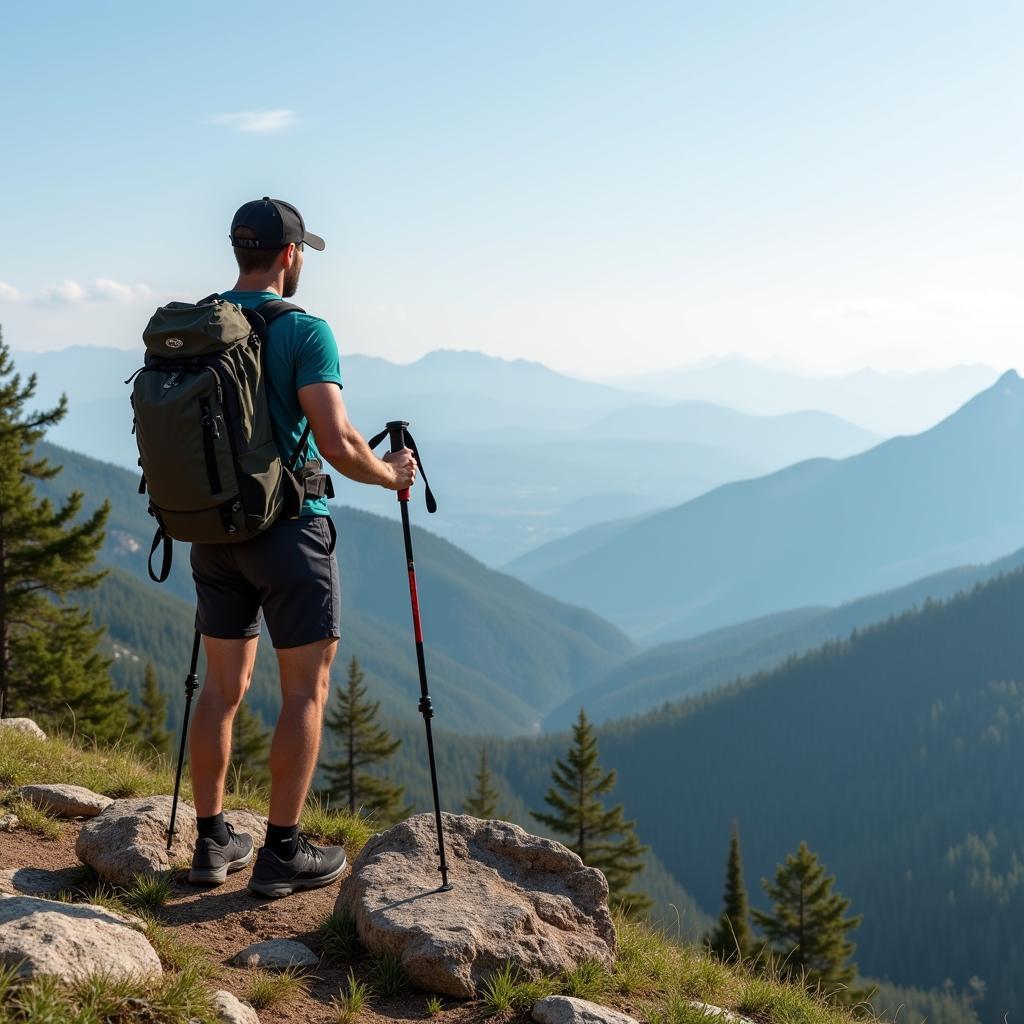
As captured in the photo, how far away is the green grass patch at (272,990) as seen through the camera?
4.58 metres

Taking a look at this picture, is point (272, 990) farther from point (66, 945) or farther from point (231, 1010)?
point (66, 945)

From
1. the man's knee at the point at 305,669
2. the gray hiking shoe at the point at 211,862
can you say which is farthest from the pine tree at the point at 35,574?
the man's knee at the point at 305,669

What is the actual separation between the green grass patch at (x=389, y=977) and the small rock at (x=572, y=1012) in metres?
0.69

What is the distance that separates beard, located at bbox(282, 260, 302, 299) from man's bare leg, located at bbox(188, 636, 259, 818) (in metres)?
1.98

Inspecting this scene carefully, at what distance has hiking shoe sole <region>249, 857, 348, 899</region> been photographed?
18.8 ft

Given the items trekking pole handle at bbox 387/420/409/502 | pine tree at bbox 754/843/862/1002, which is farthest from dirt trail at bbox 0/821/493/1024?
pine tree at bbox 754/843/862/1002

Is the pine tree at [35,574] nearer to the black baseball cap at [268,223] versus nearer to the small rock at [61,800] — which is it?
the small rock at [61,800]

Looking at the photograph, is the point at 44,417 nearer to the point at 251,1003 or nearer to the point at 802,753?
the point at 251,1003

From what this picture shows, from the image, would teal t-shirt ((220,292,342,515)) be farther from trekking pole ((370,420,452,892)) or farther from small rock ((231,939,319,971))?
small rock ((231,939,319,971))

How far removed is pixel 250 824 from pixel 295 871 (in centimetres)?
115

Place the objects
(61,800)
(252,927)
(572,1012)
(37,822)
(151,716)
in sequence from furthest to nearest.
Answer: (151,716) → (61,800) → (37,822) → (252,927) → (572,1012)

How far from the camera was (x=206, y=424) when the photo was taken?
476 cm

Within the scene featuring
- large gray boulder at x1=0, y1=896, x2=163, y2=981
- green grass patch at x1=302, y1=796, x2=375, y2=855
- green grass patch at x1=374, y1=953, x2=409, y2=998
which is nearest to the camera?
large gray boulder at x1=0, y1=896, x2=163, y2=981

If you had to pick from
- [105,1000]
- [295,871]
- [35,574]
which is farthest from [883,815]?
[105,1000]
